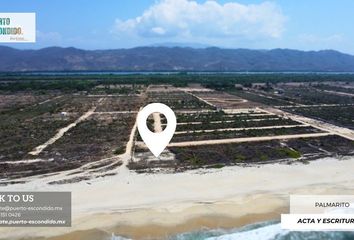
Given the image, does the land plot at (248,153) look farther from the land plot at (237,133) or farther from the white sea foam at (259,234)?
the white sea foam at (259,234)

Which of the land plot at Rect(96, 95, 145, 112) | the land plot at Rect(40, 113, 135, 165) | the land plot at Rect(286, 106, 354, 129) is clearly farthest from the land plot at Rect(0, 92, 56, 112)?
the land plot at Rect(286, 106, 354, 129)

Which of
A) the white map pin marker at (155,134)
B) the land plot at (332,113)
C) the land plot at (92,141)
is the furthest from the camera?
the land plot at (332,113)

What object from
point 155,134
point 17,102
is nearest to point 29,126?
point 155,134

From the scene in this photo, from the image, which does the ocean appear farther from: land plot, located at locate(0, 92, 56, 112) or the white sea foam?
land plot, located at locate(0, 92, 56, 112)

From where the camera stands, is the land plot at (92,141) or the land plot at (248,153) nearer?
the land plot at (248,153)

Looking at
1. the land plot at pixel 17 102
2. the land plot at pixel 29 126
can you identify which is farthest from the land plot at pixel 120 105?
the land plot at pixel 17 102

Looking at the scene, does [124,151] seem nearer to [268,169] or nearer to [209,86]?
[268,169]
